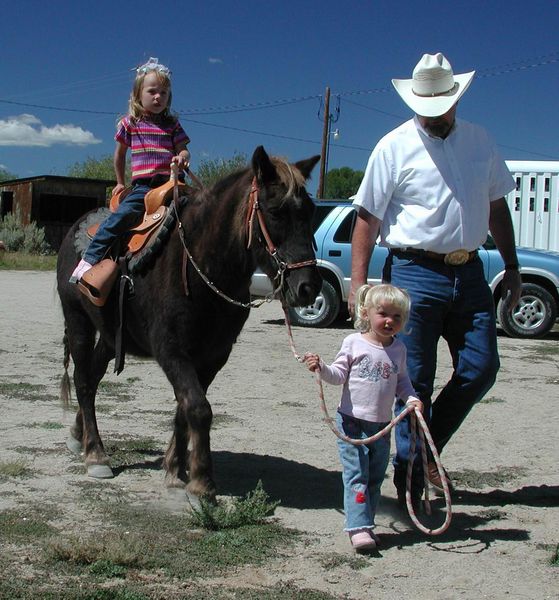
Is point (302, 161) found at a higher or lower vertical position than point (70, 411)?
higher

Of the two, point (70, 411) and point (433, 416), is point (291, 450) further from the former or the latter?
point (70, 411)

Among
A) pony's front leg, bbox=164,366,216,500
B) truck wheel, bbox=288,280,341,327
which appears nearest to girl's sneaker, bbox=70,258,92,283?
pony's front leg, bbox=164,366,216,500

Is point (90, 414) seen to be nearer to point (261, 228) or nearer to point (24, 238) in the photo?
point (261, 228)

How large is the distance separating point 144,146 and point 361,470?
2.75 meters

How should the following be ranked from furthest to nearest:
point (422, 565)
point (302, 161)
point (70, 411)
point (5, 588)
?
point (70, 411), point (302, 161), point (422, 565), point (5, 588)

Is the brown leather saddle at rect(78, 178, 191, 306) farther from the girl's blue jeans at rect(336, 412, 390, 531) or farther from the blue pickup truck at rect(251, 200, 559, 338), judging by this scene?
the blue pickup truck at rect(251, 200, 559, 338)

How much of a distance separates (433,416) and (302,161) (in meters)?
1.67

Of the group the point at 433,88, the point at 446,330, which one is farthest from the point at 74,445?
the point at 433,88

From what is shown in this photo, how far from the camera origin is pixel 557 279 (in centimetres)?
1341

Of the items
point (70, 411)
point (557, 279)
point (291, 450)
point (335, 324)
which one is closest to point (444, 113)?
point (291, 450)

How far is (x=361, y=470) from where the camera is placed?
4242 mm

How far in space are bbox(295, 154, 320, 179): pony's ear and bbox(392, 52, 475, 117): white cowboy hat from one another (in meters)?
0.63

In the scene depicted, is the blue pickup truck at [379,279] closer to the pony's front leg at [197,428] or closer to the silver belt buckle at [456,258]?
the pony's front leg at [197,428]

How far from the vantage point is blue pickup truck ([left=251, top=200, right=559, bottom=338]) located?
1345cm
